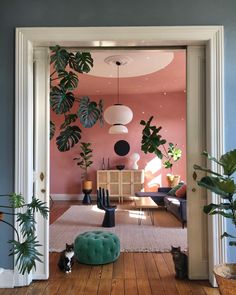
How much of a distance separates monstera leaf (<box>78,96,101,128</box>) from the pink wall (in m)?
5.52

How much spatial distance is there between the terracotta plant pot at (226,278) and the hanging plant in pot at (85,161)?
621 cm

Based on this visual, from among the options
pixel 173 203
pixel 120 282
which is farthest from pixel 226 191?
pixel 173 203

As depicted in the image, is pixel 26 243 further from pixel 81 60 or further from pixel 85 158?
pixel 85 158

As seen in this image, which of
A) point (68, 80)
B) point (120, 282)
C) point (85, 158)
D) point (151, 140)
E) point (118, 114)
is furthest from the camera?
point (85, 158)

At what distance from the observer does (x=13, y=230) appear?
2.69 metres

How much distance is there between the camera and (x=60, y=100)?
116 inches

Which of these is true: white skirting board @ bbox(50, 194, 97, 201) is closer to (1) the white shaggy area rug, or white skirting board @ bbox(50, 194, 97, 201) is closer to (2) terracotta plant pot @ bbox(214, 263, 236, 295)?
(1) the white shaggy area rug

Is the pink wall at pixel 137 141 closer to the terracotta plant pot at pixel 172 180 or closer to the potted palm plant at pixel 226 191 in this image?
the terracotta plant pot at pixel 172 180

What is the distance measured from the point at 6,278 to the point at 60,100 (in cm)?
179

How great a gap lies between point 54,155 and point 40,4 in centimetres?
637

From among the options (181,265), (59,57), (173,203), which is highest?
(59,57)

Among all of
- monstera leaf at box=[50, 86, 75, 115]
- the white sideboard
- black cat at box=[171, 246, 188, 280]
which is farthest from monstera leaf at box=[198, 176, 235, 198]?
the white sideboard

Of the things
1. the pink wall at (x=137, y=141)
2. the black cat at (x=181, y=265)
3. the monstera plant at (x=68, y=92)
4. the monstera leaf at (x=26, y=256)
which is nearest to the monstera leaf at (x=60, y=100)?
the monstera plant at (x=68, y=92)

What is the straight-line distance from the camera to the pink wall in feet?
27.9
